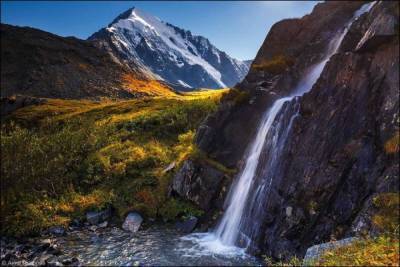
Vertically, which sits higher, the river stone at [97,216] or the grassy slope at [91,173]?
the grassy slope at [91,173]

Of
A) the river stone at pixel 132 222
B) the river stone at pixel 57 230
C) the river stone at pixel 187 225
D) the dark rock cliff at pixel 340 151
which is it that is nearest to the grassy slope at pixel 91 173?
the river stone at pixel 57 230

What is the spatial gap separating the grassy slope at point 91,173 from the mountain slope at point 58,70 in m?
80.3

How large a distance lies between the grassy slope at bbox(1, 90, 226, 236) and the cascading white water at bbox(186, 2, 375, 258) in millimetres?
3763

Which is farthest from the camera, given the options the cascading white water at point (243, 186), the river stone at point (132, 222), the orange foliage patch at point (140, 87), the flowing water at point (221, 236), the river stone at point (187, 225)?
the orange foliage patch at point (140, 87)

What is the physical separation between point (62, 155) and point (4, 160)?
5973mm

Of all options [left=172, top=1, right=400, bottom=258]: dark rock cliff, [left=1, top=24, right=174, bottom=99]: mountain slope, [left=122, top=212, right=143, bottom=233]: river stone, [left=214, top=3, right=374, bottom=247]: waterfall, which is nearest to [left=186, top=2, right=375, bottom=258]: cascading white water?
[left=214, top=3, right=374, bottom=247]: waterfall

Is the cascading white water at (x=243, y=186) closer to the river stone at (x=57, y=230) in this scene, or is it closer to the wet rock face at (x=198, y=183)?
the wet rock face at (x=198, y=183)

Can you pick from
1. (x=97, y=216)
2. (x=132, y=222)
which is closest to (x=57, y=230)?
(x=97, y=216)

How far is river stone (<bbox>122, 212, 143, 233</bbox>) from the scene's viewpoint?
28.0m

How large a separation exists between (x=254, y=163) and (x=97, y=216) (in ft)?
45.4

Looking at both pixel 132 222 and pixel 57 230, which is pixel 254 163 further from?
pixel 57 230

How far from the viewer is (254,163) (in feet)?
84.3

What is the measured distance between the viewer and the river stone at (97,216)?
98.7ft

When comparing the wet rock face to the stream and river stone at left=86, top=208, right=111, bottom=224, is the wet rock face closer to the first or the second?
the stream
